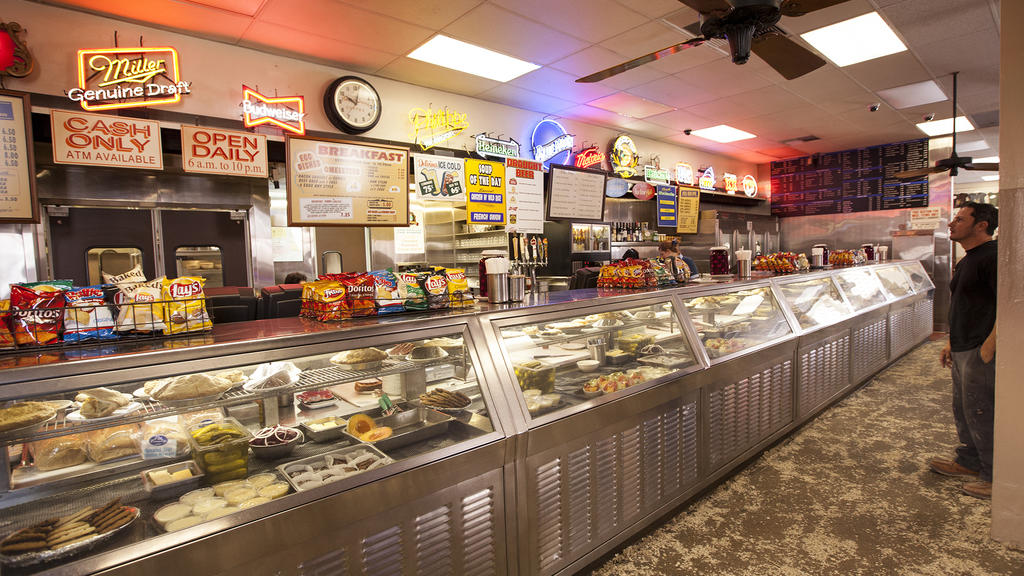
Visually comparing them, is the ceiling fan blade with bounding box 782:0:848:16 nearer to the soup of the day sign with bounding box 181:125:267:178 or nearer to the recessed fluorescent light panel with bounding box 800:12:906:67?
the recessed fluorescent light panel with bounding box 800:12:906:67

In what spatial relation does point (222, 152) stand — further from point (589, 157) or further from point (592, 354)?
point (589, 157)

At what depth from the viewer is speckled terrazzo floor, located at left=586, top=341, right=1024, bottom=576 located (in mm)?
2547

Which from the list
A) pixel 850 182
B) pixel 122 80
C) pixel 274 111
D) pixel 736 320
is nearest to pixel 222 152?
pixel 274 111

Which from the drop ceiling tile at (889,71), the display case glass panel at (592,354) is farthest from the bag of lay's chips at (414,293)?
the drop ceiling tile at (889,71)

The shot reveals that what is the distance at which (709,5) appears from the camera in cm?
266

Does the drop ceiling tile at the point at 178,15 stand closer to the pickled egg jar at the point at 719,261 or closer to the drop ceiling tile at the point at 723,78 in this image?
the drop ceiling tile at the point at 723,78

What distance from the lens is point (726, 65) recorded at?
5.18 metres

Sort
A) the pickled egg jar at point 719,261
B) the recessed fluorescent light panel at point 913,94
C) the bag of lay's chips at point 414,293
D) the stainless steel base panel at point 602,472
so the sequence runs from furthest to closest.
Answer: the recessed fluorescent light panel at point 913,94 < the pickled egg jar at point 719,261 < the bag of lay's chips at point 414,293 < the stainless steel base panel at point 602,472

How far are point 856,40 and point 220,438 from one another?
6.06 metres

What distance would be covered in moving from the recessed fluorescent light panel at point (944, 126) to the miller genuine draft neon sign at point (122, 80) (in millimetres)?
10095

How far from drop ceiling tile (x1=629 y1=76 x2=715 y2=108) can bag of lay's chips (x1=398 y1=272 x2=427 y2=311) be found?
4458 mm

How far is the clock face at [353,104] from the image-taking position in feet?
16.0

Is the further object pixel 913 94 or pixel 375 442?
pixel 913 94

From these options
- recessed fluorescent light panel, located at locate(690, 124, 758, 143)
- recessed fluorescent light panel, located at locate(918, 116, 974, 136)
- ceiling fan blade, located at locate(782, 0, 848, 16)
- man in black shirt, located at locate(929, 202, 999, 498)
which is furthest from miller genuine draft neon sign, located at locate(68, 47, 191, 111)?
recessed fluorescent light panel, located at locate(918, 116, 974, 136)
